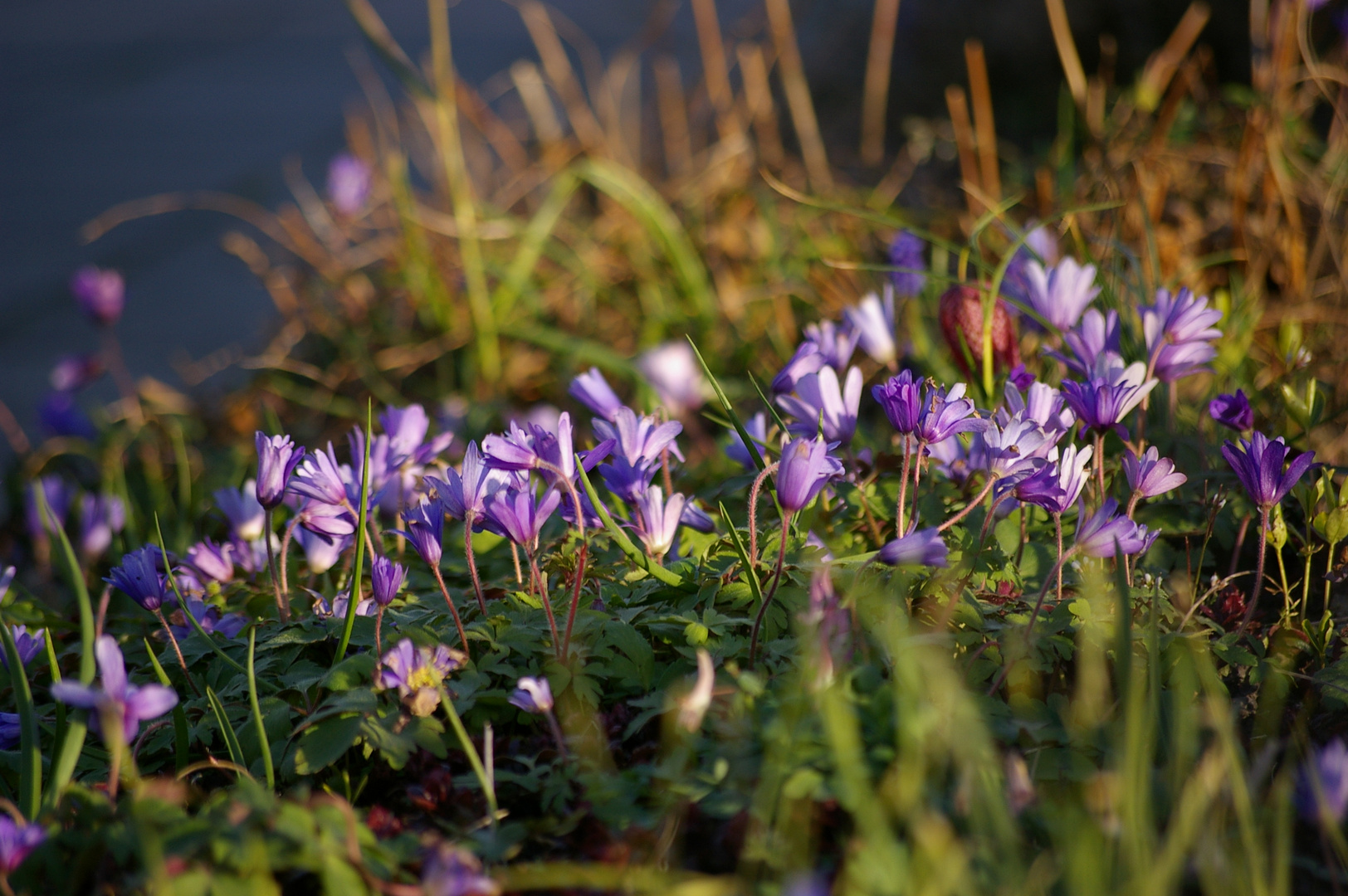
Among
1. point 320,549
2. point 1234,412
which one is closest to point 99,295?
point 320,549

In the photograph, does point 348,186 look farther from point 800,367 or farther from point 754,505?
point 754,505

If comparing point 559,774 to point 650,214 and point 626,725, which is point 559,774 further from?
point 650,214

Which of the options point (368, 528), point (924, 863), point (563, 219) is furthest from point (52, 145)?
point (924, 863)

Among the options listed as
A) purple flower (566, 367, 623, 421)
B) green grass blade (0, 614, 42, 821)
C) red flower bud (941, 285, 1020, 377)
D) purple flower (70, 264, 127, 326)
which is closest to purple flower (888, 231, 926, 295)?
red flower bud (941, 285, 1020, 377)

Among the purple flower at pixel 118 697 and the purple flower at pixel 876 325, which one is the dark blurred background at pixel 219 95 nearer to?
the purple flower at pixel 876 325

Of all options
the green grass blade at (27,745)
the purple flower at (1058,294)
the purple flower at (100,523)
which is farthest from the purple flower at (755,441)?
the purple flower at (100,523)

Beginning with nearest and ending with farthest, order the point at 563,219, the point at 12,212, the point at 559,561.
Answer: the point at 559,561, the point at 563,219, the point at 12,212
